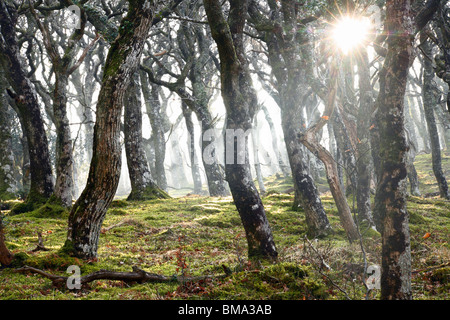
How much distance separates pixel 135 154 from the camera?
13.2 m

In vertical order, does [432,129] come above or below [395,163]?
above

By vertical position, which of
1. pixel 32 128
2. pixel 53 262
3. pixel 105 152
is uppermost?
pixel 32 128

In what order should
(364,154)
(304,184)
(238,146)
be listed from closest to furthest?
1. (238,146)
2. (304,184)
3. (364,154)

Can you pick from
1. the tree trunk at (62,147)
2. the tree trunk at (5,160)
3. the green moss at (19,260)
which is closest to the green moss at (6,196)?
the tree trunk at (5,160)

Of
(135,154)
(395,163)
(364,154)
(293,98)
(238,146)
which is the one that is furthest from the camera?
(135,154)

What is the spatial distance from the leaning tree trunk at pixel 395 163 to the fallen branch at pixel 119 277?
2.45 meters

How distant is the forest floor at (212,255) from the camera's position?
462 centimetres

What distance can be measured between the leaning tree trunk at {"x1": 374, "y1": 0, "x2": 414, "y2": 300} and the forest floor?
522 millimetres

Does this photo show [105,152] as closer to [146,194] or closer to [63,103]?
[63,103]

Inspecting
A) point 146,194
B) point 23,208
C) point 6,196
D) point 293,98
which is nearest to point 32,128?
point 23,208

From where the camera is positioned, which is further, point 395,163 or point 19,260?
point 19,260

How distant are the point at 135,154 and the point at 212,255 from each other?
732 cm

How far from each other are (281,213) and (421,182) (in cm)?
1660
